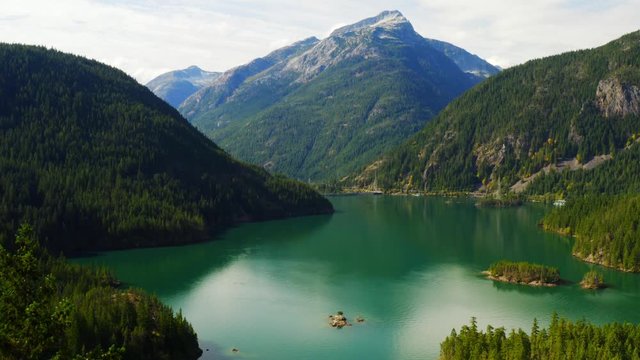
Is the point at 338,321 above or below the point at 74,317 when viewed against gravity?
below

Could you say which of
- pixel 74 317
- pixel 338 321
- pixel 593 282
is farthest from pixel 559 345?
pixel 593 282

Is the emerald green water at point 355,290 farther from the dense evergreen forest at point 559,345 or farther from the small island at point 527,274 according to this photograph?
the dense evergreen forest at point 559,345

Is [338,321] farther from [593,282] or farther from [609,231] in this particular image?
[609,231]

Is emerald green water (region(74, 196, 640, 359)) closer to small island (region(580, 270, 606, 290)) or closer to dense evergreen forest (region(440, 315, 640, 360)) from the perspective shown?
small island (region(580, 270, 606, 290))

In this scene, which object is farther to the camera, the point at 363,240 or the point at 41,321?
the point at 363,240

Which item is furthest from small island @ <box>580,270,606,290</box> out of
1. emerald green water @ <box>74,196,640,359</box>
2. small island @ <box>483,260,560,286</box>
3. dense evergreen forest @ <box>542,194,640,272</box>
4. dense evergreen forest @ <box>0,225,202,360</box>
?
dense evergreen forest @ <box>0,225,202,360</box>

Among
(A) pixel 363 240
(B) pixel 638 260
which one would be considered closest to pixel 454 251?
(A) pixel 363 240

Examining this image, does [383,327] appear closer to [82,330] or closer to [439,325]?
[439,325]
